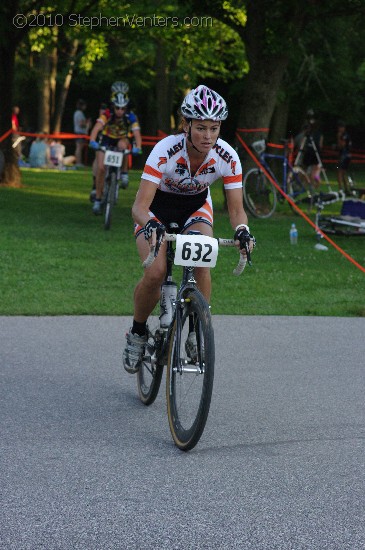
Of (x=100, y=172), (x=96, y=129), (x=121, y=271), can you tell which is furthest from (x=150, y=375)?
(x=96, y=129)

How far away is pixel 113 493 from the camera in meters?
5.11

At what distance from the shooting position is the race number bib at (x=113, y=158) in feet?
54.3

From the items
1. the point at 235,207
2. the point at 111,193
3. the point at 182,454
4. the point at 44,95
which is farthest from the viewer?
the point at 44,95

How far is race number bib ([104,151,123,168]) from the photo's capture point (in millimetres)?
16559

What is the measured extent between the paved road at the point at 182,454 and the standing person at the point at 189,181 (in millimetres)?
813

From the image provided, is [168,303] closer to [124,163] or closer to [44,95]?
[124,163]

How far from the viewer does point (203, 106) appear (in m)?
6.29

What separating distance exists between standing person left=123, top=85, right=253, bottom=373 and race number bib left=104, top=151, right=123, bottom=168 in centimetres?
976

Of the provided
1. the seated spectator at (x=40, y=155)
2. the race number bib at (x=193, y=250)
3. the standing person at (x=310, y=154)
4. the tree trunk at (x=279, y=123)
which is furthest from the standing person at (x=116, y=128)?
the seated spectator at (x=40, y=155)

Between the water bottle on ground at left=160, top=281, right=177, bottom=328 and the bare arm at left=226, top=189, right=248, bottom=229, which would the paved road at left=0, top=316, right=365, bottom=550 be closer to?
the water bottle on ground at left=160, top=281, right=177, bottom=328

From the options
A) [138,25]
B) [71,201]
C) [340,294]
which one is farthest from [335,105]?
[340,294]

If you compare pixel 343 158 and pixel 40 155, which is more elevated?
pixel 343 158

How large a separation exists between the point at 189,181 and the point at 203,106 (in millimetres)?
522

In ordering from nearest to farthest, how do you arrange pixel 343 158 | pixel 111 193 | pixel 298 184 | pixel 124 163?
pixel 111 193 → pixel 124 163 → pixel 298 184 → pixel 343 158
